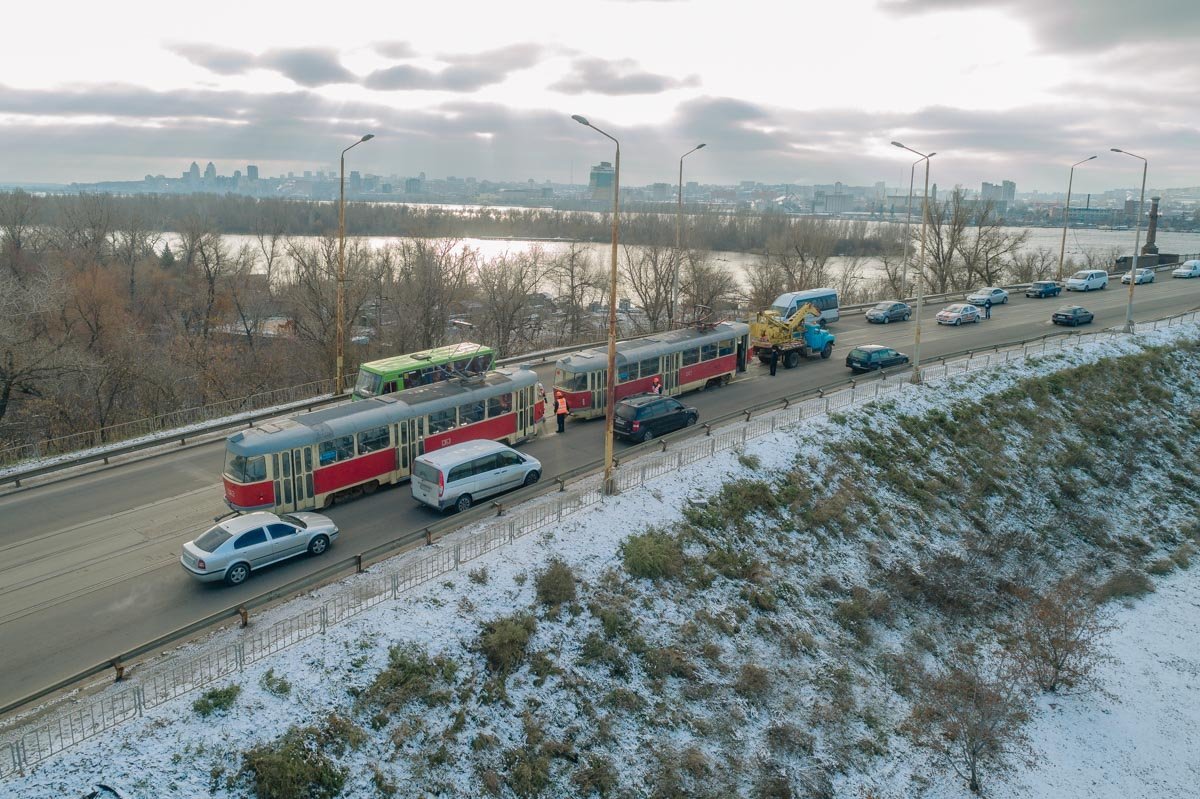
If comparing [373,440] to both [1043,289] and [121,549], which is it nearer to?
[121,549]

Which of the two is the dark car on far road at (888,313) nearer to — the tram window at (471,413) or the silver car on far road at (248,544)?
the tram window at (471,413)

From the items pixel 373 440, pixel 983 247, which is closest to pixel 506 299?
pixel 373 440

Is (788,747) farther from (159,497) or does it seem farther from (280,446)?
(159,497)

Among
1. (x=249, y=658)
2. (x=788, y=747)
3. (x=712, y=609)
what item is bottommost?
(x=788, y=747)

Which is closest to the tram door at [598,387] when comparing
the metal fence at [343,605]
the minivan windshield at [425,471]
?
the metal fence at [343,605]

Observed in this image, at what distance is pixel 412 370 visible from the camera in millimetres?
25672

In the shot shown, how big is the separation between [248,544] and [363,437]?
16.3 ft

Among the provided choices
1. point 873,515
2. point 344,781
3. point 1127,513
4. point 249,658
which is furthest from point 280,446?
point 1127,513

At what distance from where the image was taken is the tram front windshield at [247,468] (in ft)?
61.9

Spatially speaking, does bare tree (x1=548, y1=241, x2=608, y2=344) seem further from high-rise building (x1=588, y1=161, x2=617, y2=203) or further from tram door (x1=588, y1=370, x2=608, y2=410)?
tram door (x1=588, y1=370, x2=608, y2=410)

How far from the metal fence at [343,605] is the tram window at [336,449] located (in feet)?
13.5

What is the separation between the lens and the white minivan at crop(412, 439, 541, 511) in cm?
2003

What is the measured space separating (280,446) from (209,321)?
41.8m

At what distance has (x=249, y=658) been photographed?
14.0m
